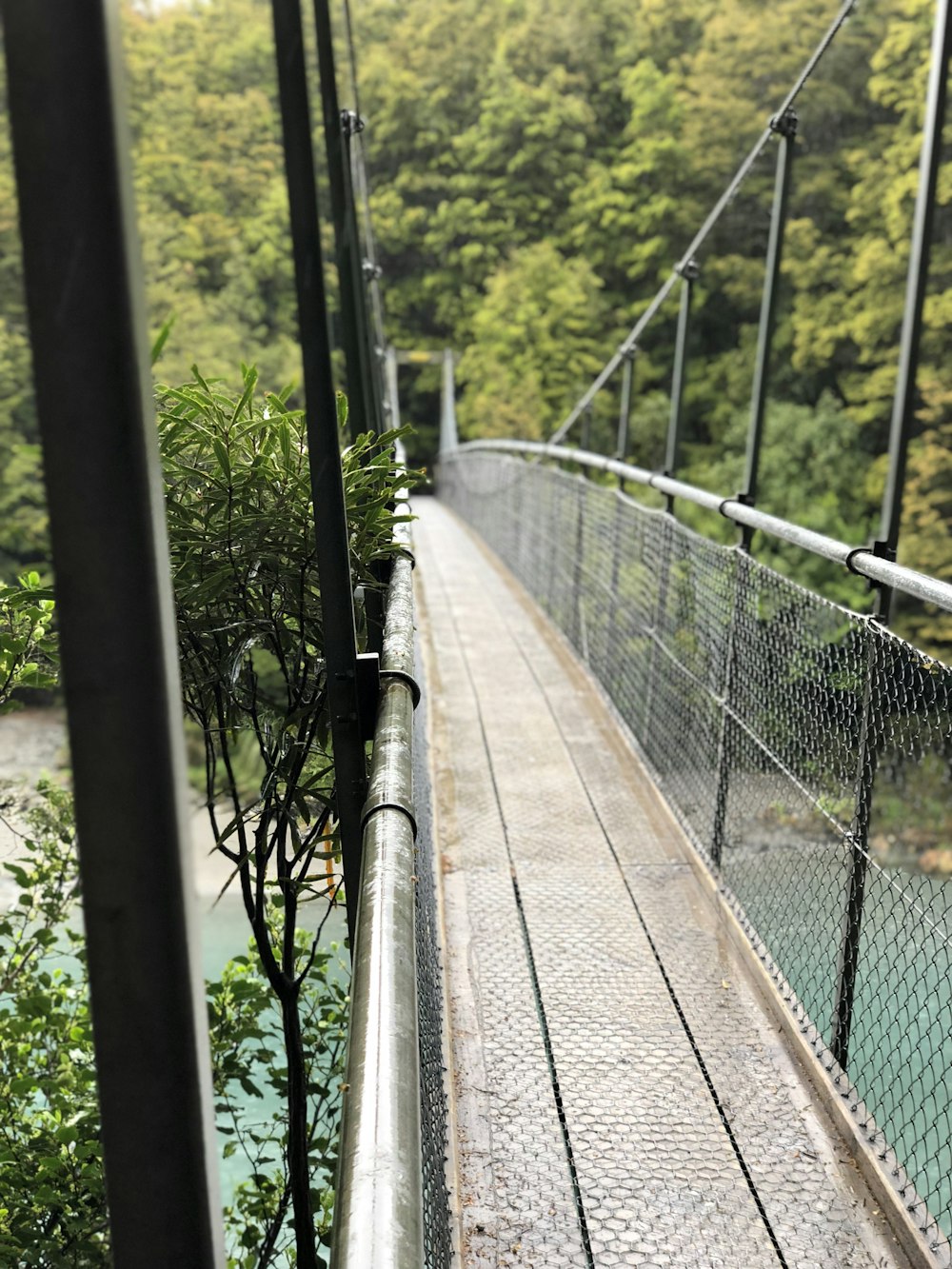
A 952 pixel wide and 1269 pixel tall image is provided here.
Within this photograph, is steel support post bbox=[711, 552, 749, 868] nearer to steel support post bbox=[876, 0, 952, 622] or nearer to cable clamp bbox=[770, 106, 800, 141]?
steel support post bbox=[876, 0, 952, 622]

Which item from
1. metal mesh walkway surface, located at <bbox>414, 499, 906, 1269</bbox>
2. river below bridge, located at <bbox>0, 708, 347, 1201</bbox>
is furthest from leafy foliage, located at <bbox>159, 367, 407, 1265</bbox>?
metal mesh walkway surface, located at <bbox>414, 499, 906, 1269</bbox>

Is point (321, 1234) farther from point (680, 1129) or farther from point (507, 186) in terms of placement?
point (507, 186)

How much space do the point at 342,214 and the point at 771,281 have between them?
170 cm

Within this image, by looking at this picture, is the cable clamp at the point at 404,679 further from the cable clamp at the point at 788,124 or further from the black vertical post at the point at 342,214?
the cable clamp at the point at 788,124

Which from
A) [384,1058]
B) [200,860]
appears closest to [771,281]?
[384,1058]

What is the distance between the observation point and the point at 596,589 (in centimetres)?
466

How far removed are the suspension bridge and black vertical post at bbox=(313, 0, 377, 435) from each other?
0.01 metres

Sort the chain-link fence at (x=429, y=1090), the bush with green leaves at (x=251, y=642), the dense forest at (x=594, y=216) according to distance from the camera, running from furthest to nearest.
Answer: the dense forest at (x=594, y=216) < the bush with green leaves at (x=251, y=642) < the chain-link fence at (x=429, y=1090)

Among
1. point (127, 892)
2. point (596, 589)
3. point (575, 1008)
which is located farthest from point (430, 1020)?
point (596, 589)

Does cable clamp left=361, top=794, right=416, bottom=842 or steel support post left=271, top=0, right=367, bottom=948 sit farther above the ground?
steel support post left=271, top=0, right=367, bottom=948

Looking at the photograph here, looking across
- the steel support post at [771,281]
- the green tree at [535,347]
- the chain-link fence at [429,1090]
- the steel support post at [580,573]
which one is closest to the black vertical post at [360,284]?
the steel support post at [771,281]

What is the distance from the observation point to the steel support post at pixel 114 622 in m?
0.47

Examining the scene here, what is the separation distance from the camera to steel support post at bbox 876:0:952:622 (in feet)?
7.18

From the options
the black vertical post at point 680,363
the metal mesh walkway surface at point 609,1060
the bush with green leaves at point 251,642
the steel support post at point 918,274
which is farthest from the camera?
the black vertical post at point 680,363
